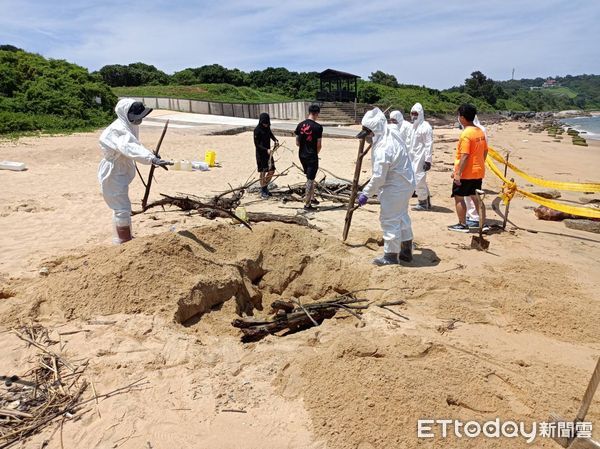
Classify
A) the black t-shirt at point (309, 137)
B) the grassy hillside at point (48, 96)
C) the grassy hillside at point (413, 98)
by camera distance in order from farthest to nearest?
1. the grassy hillside at point (413, 98)
2. the grassy hillside at point (48, 96)
3. the black t-shirt at point (309, 137)

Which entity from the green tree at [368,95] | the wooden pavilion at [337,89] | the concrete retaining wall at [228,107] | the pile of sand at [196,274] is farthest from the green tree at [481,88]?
the pile of sand at [196,274]

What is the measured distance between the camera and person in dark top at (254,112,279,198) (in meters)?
8.73

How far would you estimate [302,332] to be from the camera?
3738mm

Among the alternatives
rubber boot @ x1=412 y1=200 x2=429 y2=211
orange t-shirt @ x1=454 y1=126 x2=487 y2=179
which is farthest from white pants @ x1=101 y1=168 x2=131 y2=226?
rubber boot @ x1=412 y1=200 x2=429 y2=211

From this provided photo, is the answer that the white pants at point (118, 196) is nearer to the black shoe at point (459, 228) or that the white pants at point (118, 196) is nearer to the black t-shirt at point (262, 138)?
the black t-shirt at point (262, 138)

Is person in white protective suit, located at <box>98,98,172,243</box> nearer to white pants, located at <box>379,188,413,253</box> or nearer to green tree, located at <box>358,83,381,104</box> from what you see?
white pants, located at <box>379,188,413,253</box>

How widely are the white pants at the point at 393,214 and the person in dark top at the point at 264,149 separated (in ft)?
13.2

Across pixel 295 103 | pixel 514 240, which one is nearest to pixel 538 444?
pixel 514 240

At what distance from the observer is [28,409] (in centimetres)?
277

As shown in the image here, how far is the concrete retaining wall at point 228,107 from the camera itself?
103 ft

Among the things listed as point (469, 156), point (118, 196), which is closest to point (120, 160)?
point (118, 196)

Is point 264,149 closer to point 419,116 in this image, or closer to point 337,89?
point 419,116

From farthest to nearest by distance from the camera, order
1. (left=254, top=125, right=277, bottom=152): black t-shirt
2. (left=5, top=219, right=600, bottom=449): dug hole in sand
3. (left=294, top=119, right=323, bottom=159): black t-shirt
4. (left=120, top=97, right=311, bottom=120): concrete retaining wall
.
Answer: (left=120, top=97, right=311, bottom=120): concrete retaining wall → (left=254, top=125, right=277, bottom=152): black t-shirt → (left=294, top=119, right=323, bottom=159): black t-shirt → (left=5, top=219, right=600, bottom=449): dug hole in sand

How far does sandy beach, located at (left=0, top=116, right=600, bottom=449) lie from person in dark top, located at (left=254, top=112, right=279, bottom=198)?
2251 millimetres
